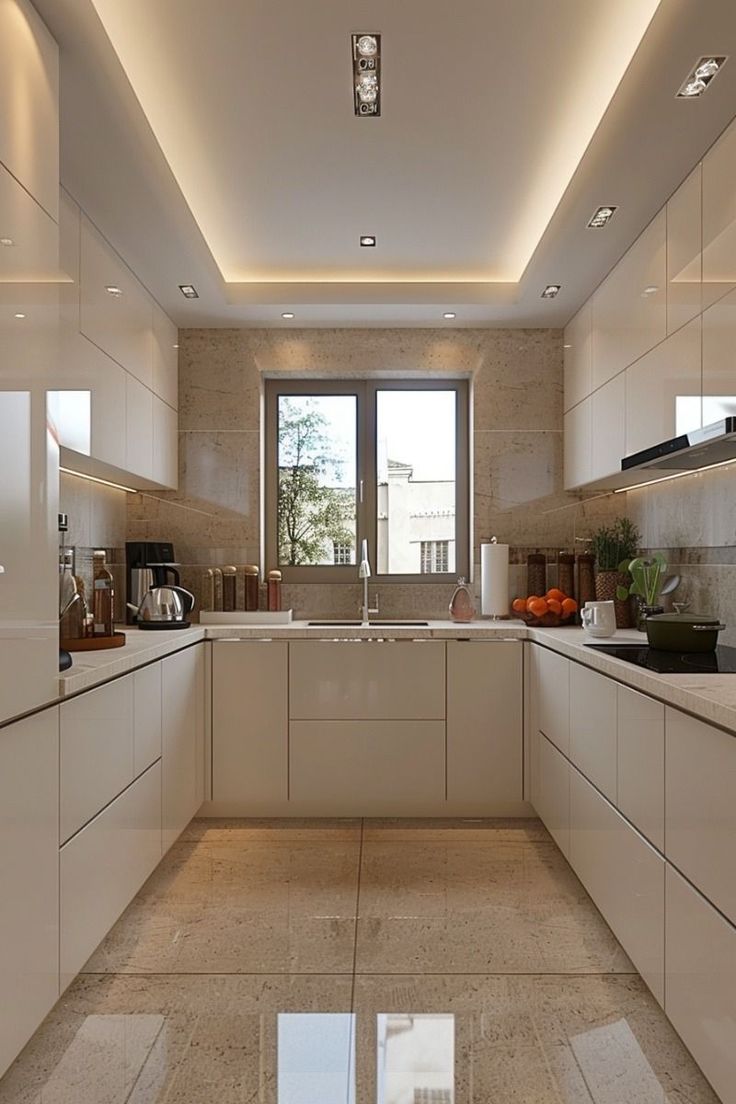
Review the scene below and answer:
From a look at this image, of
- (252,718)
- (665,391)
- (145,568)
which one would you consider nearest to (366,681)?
(252,718)

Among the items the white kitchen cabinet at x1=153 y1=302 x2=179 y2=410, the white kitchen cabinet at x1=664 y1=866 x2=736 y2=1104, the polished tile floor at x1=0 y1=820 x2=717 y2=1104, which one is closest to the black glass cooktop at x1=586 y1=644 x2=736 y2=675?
the white kitchen cabinet at x1=664 y1=866 x2=736 y2=1104

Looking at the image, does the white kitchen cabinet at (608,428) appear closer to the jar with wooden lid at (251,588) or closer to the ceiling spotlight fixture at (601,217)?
the ceiling spotlight fixture at (601,217)

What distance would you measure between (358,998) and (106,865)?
2.56 feet

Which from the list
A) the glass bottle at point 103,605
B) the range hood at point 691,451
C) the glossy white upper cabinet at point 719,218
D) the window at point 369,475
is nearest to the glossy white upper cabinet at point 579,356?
the window at point 369,475

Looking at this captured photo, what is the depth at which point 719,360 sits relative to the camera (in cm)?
249

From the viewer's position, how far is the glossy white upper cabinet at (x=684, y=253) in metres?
2.63

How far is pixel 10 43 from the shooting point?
6.12ft

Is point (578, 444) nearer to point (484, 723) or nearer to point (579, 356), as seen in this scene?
point (579, 356)

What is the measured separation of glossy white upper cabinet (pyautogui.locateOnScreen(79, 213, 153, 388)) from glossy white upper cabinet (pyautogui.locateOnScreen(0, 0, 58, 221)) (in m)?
0.91

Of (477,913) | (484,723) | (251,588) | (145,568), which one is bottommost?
(477,913)

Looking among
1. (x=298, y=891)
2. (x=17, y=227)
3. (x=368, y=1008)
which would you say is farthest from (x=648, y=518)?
(x=17, y=227)

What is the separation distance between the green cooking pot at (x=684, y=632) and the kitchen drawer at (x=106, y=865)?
170 cm

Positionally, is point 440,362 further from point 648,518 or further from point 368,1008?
point 368,1008

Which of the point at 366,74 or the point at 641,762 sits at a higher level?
the point at 366,74
